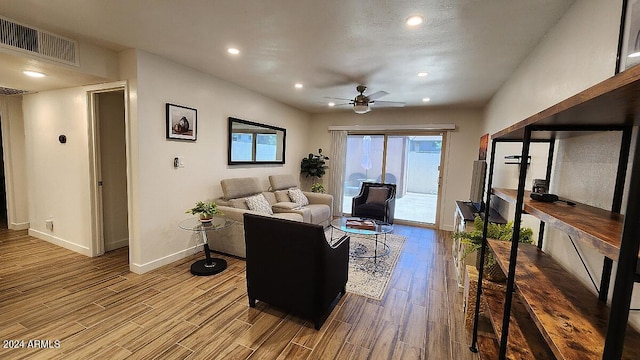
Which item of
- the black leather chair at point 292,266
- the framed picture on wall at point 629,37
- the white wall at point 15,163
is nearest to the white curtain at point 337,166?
the black leather chair at point 292,266

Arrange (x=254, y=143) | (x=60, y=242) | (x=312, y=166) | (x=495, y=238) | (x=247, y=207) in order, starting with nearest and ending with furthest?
(x=495, y=238)
(x=60, y=242)
(x=247, y=207)
(x=254, y=143)
(x=312, y=166)

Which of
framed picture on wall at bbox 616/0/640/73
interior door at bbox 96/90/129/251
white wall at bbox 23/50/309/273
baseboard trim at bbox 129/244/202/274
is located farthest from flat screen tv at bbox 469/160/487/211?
interior door at bbox 96/90/129/251

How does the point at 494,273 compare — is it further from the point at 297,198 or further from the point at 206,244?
the point at 297,198

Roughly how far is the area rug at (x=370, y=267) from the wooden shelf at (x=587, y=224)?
1981 millimetres

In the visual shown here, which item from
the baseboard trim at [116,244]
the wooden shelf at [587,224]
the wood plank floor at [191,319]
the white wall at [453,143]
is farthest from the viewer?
the white wall at [453,143]

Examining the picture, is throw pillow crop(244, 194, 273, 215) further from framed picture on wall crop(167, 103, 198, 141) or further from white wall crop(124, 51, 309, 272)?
framed picture on wall crop(167, 103, 198, 141)

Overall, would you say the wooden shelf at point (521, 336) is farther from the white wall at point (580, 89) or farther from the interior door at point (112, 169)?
the interior door at point (112, 169)

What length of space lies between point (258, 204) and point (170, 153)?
1385 mm

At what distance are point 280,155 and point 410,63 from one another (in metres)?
3.21

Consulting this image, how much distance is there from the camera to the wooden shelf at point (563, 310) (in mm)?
825

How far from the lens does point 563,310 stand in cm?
103

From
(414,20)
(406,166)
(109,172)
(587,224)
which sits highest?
(414,20)

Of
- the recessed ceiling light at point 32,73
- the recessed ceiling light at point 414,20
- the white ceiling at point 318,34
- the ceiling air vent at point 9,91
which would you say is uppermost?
the white ceiling at point 318,34

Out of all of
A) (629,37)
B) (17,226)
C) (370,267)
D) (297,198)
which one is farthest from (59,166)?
(629,37)
